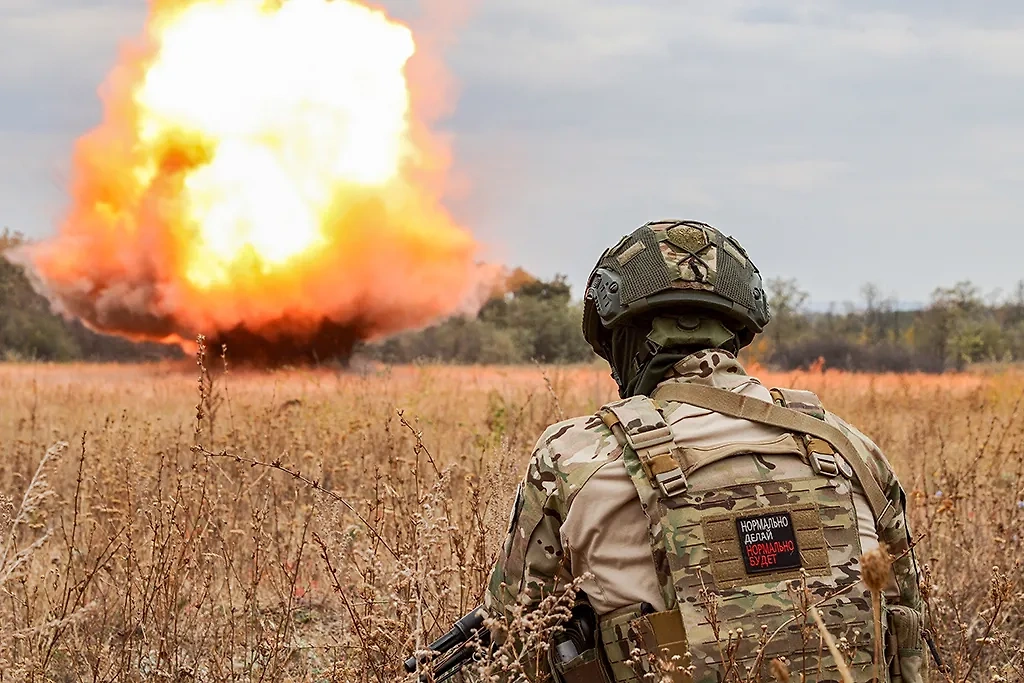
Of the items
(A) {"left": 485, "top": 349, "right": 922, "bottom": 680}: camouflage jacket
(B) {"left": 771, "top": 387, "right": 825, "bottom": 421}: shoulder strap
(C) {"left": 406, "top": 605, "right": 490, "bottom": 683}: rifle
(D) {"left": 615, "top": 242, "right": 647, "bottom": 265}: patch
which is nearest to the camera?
(A) {"left": 485, "top": 349, "right": 922, "bottom": 680}: camouflage jacket

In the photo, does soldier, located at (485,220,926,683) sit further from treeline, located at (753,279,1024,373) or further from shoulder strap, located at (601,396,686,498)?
treeline, located at (753,279,1024,373)

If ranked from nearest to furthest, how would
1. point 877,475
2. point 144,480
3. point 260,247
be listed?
1. point 877,475
2. point 144,480
3. point 260,247

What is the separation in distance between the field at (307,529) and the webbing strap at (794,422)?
377 mm

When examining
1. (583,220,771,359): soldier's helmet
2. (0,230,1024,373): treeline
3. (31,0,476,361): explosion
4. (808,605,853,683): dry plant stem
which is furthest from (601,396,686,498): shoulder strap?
(0,230,1024,373): treeline

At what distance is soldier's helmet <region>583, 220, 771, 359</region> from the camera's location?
3.02 meters

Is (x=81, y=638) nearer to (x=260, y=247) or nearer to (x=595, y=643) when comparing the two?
(x=595, y=643)

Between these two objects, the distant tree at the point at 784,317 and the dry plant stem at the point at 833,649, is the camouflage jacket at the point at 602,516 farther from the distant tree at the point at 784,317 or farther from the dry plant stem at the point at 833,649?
the distant tree at the point at 784,317

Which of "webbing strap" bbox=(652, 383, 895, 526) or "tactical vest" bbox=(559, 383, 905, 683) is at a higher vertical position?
"webbing strap" bbox=(652, 383, 895, 526)

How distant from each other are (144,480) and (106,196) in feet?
58.4

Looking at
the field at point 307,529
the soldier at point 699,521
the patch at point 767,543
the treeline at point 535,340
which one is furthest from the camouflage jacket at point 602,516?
the treeline at point 535,340

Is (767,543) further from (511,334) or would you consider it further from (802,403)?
(511,334)

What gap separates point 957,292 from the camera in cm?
5359

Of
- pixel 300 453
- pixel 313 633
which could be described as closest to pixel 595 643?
pixel 313 633

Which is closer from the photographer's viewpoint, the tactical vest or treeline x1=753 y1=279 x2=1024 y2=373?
the tactical vest
